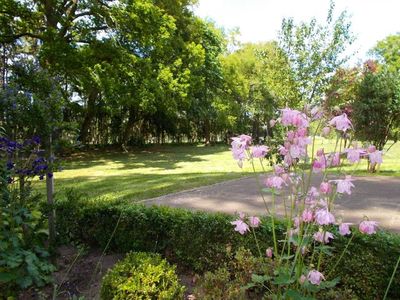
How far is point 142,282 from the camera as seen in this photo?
250 cm

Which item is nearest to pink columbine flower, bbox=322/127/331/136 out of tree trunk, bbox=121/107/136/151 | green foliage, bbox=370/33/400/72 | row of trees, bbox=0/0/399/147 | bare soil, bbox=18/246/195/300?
bare soil, bbox=18/246/195/300

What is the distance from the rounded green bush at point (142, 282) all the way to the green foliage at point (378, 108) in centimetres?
808

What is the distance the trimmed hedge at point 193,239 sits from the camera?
2738mm

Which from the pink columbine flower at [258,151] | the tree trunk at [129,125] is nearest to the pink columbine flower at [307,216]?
the pink columbine flower at [258,151]

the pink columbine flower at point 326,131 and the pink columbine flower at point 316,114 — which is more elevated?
the pink columbine flower at point 316,114

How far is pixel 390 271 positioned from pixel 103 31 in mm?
12752

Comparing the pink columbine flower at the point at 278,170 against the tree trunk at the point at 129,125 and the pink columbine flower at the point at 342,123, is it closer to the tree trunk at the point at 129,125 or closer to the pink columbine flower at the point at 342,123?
the pink columbine flower at the point at 342,123

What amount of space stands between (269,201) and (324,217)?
4555mm

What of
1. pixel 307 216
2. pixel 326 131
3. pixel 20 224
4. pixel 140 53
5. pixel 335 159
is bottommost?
pixel 20 224

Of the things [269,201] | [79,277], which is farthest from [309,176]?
[269,201]

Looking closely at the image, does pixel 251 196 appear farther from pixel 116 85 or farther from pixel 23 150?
pixel 116 85

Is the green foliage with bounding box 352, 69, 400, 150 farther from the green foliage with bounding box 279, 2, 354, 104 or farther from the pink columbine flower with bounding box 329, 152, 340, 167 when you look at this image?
the pink columbine flower with bounding box 329, 152, 340, 167

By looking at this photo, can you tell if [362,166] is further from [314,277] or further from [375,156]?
[375,156]

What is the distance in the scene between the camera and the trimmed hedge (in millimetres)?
2738
